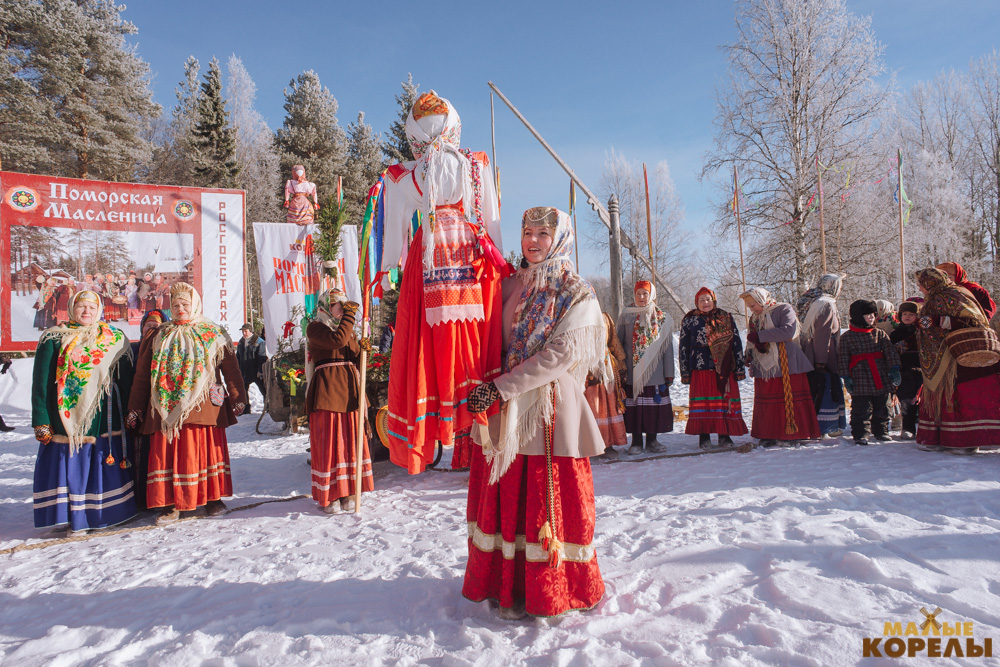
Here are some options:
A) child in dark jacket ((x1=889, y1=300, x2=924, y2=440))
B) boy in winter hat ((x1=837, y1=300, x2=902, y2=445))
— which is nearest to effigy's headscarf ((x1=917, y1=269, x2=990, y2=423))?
child in dark jacket ((x1=889, y1=300, x2=924, y2=440))

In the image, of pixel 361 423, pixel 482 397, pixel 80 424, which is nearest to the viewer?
pixel 482 397

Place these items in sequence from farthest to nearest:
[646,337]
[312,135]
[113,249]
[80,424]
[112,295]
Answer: [312,135]
[112,295]
[113,249]
[646,337]
[80,424]

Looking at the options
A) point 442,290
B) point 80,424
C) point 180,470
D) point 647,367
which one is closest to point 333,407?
point 180,470

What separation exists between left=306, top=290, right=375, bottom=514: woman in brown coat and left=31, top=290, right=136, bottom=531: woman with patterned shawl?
1546 millimetres

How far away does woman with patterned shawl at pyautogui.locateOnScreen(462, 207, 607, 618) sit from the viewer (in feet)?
7.78

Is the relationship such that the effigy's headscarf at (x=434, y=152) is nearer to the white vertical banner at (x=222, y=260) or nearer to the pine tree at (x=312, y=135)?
the white vertical banner at (x=222, y=260)

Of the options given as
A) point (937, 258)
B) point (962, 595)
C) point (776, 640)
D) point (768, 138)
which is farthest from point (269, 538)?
point (937, 258)

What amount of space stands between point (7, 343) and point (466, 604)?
1261 centimetres

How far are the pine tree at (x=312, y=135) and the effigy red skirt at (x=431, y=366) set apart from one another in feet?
73.5

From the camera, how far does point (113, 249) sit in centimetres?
1112

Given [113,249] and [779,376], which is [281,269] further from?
[779,376]

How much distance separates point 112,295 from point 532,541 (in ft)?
40.4

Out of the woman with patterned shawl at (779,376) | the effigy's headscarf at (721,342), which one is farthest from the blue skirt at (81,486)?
the woman with patterned shawl at (779,376)

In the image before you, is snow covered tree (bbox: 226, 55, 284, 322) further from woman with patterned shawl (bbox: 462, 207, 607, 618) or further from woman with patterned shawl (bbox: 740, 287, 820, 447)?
woman with patterned shawl (bbox: 462, 207, 607, 618)
